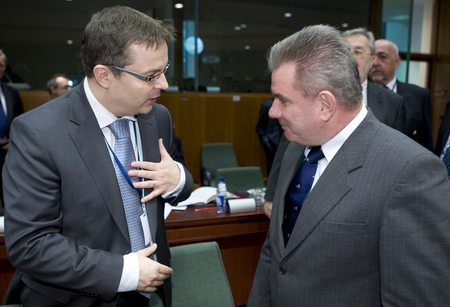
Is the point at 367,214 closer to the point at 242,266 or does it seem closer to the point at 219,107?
the point at 242,266

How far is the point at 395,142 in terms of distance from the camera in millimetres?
1115

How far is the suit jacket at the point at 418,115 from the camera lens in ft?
11.5

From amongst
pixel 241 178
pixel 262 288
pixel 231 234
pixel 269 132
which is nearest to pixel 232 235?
pixel 231 234

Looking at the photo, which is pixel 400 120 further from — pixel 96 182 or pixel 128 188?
Result: pixel 96 182

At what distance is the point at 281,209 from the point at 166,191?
17.7 inches

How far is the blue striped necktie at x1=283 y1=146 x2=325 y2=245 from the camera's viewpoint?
1321 mm

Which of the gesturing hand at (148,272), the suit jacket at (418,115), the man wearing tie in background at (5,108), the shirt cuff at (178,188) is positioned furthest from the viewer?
the man wearing tie in background at (5,108)

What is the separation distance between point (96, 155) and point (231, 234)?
1581 millimetres

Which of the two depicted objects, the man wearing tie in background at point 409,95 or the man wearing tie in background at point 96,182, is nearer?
the man wearing tie in background at point 96,182

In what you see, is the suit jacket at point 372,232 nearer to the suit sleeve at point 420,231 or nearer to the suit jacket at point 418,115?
the suit sleeve at point 420,231

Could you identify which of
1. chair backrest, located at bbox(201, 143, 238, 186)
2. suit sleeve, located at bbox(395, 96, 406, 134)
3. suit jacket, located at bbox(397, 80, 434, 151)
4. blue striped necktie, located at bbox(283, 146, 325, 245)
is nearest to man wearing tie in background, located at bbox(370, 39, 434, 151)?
suit jacket, located at bbox(397, 80, 434, 151)

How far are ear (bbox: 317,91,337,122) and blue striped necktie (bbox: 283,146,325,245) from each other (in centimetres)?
14

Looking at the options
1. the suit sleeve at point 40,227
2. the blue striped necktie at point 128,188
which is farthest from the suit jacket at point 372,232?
the suit sleeve at point 40,227

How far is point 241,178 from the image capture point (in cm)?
386
